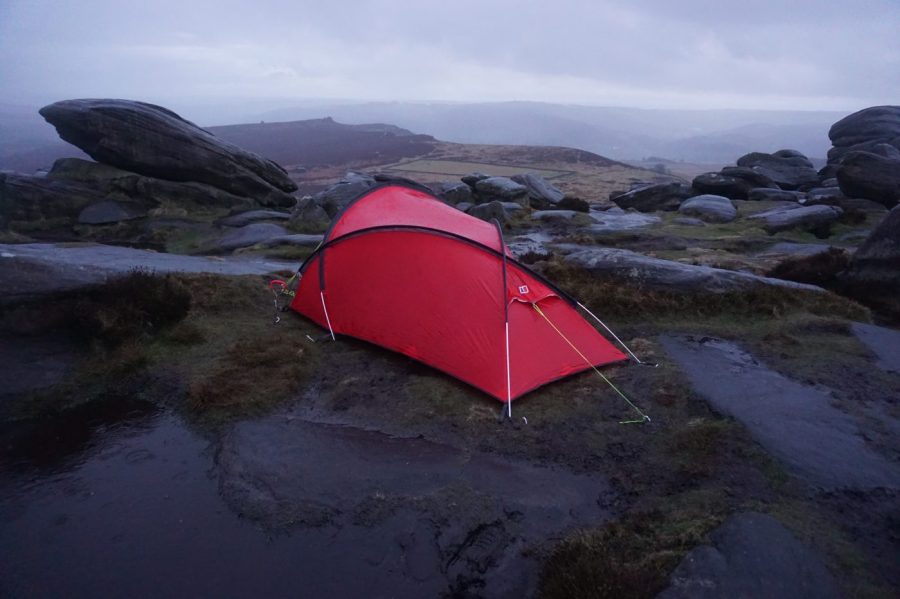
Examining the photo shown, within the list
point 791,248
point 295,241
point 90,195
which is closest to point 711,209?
point 791,248

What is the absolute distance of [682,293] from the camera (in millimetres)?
10172

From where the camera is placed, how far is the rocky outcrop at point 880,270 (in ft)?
34.4

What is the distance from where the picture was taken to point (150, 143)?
1950 cm

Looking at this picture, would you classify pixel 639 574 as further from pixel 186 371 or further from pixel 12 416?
pixel 12 416

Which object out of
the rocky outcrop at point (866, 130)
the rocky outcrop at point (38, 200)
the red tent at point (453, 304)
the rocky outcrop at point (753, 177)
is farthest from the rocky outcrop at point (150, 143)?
the rocky outcrop at point (866, 130)

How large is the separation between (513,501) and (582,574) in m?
1.18

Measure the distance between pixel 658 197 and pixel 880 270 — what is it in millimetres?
19111

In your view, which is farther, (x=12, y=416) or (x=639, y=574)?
(x=12, y=416)

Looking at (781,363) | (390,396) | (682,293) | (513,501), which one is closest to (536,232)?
(682,293)

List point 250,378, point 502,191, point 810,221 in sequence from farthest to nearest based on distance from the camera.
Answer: point 502,191, point 810,221, point 250,378

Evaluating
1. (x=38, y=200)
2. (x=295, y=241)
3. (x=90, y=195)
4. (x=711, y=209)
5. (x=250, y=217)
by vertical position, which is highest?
(x=90, y=195)

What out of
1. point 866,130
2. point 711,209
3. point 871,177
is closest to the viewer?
point 871,177

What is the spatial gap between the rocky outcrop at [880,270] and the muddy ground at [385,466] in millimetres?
3096

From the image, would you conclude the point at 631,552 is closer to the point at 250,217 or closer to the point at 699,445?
the point at 699,445
